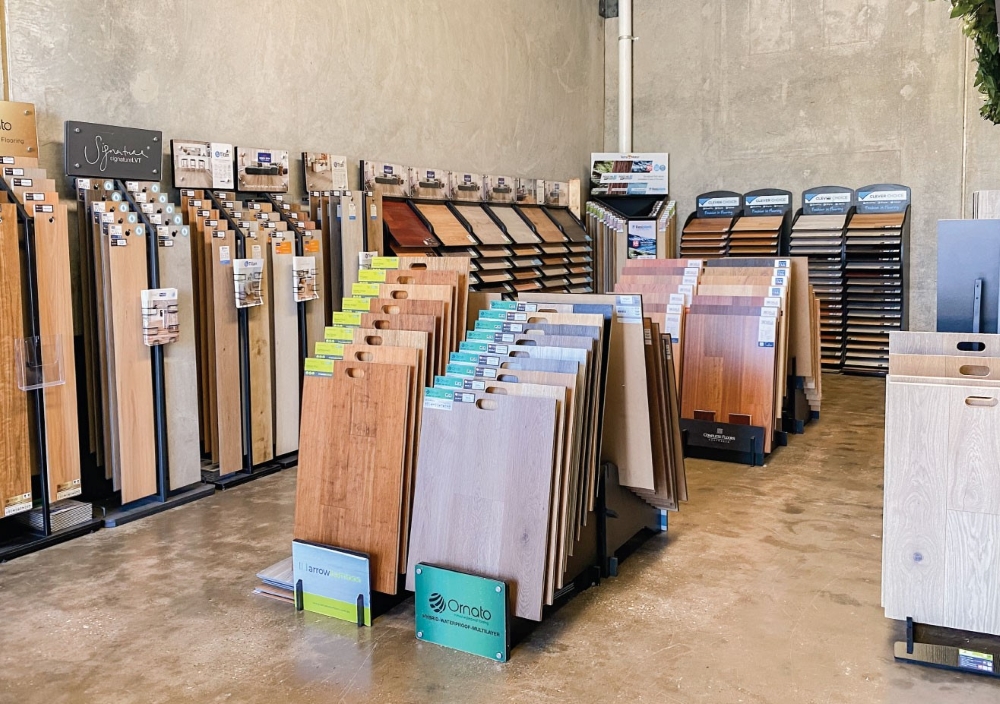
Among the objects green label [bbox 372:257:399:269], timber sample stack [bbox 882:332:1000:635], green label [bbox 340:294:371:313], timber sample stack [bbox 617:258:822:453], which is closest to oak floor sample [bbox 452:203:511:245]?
timber sample stack [bbox 617:258:822:453]

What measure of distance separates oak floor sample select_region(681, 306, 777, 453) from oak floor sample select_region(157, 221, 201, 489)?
2865 mm

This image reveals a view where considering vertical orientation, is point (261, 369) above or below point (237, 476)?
above

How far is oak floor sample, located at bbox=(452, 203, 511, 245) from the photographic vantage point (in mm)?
7203

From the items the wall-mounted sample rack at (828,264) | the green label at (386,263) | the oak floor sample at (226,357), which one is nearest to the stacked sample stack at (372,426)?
the green label at (386,263)

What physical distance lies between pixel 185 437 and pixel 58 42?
214cm

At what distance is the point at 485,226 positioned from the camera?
7391 mm

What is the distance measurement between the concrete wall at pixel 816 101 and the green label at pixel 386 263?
6473mm

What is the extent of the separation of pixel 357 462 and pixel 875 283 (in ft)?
21.7

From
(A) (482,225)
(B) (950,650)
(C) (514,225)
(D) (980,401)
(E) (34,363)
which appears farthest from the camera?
(C) (514,225)

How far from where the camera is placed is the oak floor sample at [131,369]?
4.02 meters

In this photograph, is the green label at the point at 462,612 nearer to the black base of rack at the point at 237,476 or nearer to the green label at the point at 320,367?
the green label at the point at 320,367

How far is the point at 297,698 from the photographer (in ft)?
7.99

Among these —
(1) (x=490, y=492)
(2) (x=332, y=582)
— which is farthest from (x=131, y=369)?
(1) (x=490, y=492)

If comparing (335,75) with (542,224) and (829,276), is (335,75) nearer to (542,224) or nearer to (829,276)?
(542,224)
